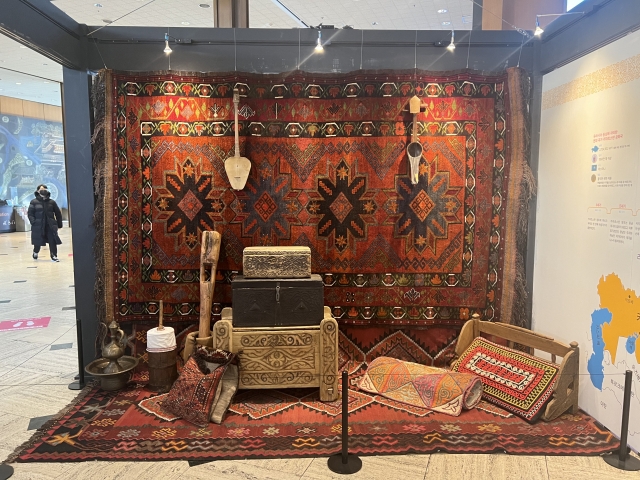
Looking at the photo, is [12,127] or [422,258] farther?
[12,127]

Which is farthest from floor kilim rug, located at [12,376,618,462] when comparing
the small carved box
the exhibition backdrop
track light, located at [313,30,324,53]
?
track light, located at [313,30,324,53]

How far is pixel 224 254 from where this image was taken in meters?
3.66

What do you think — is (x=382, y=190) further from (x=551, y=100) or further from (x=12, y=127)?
(x=12, y=127)

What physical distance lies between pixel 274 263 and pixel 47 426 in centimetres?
182

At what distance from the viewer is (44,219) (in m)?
4.93

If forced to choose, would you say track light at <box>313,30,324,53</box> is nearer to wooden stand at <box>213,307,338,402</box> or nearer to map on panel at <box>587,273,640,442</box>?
wooden stand at <box>213,307,338,402</box>

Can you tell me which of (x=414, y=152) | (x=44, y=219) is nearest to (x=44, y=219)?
(x=44, y=219)

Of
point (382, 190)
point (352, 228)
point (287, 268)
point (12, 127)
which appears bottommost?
point (287, 268)

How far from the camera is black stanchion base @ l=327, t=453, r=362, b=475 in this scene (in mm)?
2420

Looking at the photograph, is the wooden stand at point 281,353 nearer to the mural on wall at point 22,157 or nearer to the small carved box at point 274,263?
the small carved box at point 274,263

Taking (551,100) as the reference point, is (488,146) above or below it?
below

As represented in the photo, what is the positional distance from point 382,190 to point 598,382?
79.8 inches

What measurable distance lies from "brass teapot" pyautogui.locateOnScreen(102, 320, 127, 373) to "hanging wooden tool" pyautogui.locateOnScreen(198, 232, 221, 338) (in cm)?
61

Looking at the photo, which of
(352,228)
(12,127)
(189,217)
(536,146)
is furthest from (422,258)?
(12,127)
